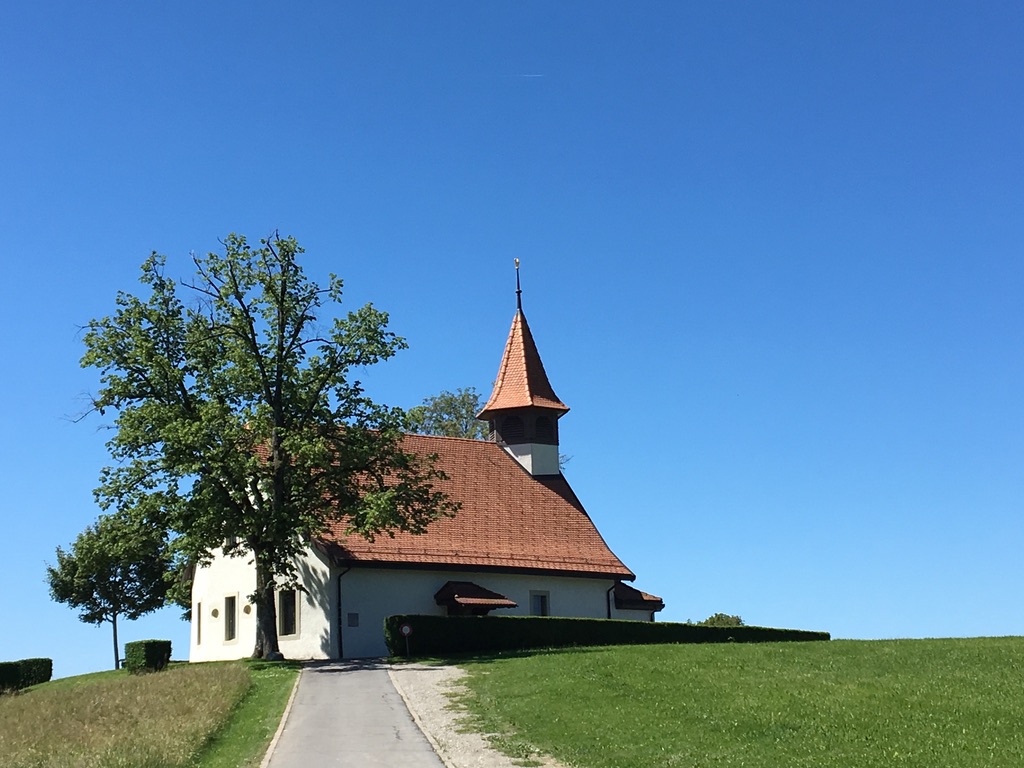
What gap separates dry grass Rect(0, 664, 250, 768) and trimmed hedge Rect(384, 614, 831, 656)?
21.0 ft

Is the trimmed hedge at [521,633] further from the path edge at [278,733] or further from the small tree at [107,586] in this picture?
the small tree at [107,586]

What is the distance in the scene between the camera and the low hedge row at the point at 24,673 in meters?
40.2

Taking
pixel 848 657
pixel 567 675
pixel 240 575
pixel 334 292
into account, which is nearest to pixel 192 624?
pixel 240 575

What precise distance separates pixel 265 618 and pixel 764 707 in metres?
21.3

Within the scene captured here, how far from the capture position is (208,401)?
1534 inches

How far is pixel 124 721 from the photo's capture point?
24109mm

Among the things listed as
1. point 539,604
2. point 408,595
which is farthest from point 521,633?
point 539,604

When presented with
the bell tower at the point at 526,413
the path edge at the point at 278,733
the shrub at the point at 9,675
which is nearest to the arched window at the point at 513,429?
the bell tower at the point at 526,413

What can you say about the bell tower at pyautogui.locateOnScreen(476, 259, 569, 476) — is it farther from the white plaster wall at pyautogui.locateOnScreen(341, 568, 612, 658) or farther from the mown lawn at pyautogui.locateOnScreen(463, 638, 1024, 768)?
the mown lawn at pyautogui.locateOnScreen(463, 638, 1024, 768)

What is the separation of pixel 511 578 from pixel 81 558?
22.6 metres

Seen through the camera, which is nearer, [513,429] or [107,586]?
[513,429]

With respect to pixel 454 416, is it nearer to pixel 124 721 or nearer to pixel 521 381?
pixel 521 381

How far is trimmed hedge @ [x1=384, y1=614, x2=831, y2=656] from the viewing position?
37156 mm

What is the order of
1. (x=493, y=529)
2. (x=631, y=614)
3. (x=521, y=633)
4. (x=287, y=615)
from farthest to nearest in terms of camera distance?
(x=631, y=614)
(x=493, y=529)
(x=287, y=615)
(x=521, y=633)
